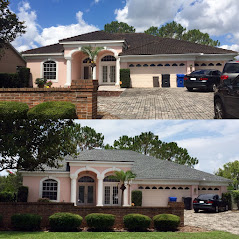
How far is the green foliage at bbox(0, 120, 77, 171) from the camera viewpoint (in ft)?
38.2

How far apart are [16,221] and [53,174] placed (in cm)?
915

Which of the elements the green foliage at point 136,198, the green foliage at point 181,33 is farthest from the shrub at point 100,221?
the green foliage at point 181,33

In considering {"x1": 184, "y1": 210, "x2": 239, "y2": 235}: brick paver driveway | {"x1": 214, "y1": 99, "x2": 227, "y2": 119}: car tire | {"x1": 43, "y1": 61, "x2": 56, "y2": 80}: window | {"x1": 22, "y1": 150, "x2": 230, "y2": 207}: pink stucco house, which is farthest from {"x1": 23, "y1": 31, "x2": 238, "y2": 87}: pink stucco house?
{"x1": 214, "y1": 99, "x2": 227, "y2": 119}: car tire

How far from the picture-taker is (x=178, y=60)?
85.8 feet

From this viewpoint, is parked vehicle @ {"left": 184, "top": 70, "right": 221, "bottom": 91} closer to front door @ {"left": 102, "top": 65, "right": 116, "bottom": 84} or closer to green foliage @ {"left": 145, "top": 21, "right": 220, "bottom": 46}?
front door @ {"left": 102, "top": 65, "right": 116, "bottom": 84}

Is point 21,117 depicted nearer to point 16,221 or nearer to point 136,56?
point 16,221

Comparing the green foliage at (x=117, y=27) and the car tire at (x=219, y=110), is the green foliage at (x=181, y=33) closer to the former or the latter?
the green foliage at (x=117, y=27)

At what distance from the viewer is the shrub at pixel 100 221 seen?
44.2 feet

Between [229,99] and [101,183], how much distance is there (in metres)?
15.5

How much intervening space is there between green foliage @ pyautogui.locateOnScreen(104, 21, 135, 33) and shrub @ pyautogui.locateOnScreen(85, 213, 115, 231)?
5975cm

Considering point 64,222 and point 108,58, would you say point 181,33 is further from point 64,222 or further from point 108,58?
point 64,222

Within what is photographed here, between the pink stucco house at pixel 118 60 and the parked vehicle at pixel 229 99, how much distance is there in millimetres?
17233

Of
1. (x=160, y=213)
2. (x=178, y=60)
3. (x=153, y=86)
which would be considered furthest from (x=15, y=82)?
(x=160, y=213)

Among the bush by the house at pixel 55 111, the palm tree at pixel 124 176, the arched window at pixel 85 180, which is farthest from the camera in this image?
the arched window at pixel 85 180
